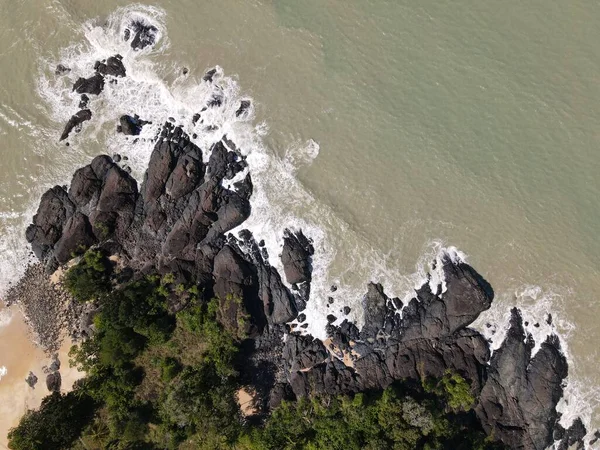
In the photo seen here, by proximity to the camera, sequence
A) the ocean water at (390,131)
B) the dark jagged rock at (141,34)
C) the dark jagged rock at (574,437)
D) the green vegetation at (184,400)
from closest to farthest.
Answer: the green vegetation at (184,400) < the dark jagged rock at (574,437) < the ocean water at (390,131) < the dark jagged rock at (141,34)

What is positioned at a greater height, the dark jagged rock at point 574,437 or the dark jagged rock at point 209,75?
the dark jagged rock at point 209,75

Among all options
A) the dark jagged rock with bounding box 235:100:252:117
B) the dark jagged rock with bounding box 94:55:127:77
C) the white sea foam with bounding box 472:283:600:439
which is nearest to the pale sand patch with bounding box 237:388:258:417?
the white sea foam with bounding box 472:283:600:439

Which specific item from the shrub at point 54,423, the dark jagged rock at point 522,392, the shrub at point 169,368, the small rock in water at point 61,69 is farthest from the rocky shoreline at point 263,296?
the shrub at point 169,368

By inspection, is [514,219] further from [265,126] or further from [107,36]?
[107,36]

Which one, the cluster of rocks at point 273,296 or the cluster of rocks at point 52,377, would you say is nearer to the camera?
the cluster of rocks at point 273,296

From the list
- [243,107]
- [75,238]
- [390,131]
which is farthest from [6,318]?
[390,131]

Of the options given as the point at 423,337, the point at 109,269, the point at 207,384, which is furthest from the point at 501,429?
the point at 109,269

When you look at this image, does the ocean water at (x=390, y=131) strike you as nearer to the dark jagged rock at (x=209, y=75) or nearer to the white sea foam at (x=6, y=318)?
the white sea foam at (x=6, y=318)
